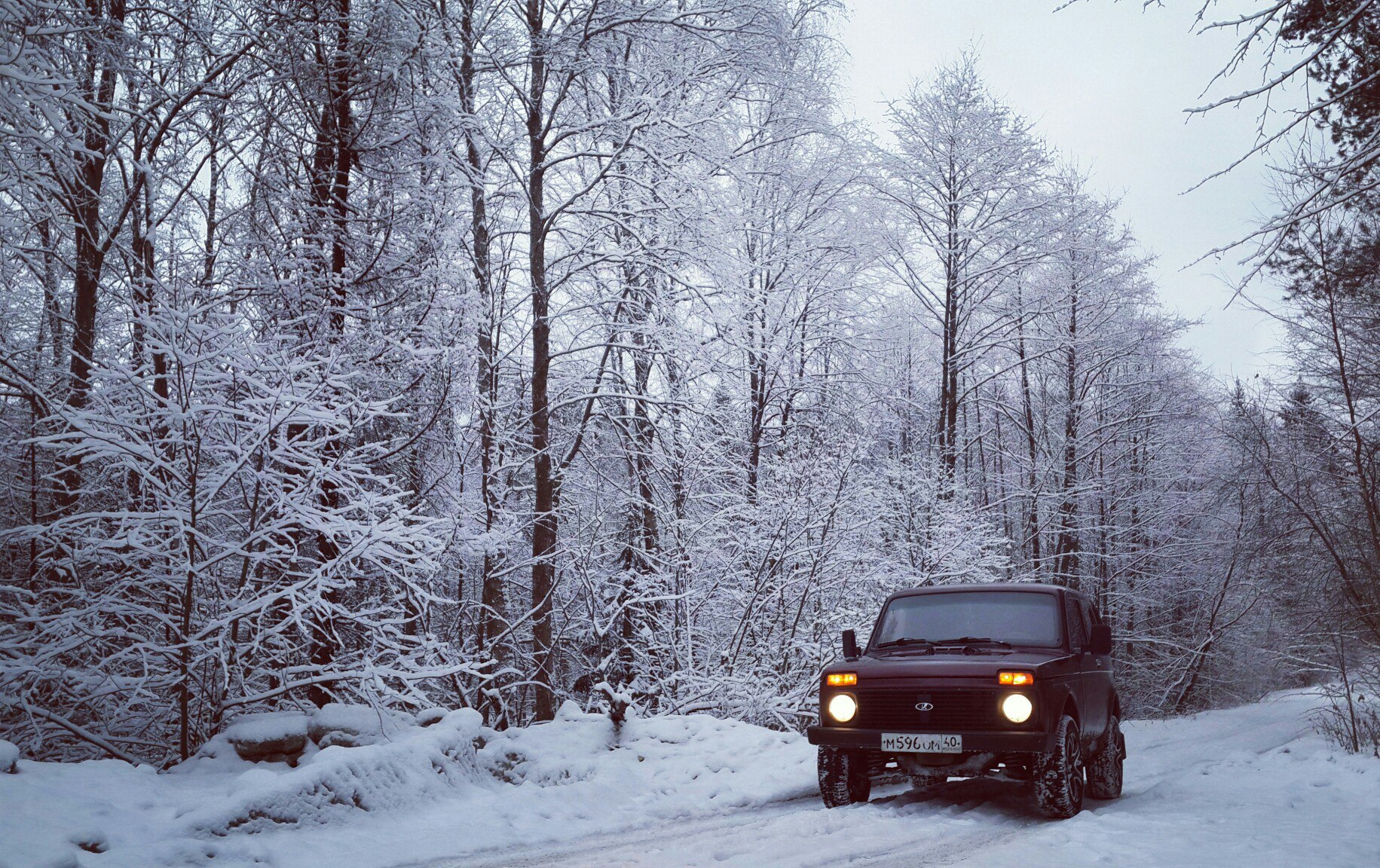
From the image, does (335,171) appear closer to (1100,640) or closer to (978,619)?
(978,619)

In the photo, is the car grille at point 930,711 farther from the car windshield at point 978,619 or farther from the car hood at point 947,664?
the car windshield at point 978,619

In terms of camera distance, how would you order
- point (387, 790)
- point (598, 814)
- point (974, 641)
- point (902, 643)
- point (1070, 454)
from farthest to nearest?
point (1070, 454)
point (902, 643)
point (974, 641)
point (598, 814)
point (387, 790)

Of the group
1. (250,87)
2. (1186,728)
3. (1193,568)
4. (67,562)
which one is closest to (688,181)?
(250,87)

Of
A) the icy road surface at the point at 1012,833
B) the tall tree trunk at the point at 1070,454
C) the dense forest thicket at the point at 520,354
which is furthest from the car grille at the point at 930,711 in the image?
the tall tree trunk at the point at 1070,454

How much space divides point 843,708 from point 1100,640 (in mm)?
2595

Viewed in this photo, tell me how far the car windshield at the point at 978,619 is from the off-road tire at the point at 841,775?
4.19 feet

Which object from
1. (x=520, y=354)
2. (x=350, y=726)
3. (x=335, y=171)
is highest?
(x=335, y=171)

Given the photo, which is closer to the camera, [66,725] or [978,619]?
[66,725]

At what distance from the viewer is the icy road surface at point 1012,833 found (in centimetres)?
558

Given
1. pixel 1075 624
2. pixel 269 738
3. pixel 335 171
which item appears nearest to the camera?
pixel 269 738

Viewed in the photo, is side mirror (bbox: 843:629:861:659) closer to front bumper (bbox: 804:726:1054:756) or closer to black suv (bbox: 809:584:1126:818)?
black suv (bbox: 809:584:1126:818)

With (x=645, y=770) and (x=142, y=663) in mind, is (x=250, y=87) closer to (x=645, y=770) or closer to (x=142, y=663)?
(x=142, y=663)

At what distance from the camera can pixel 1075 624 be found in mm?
8445

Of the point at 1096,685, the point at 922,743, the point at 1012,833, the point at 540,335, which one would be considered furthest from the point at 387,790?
the point at 540,335
